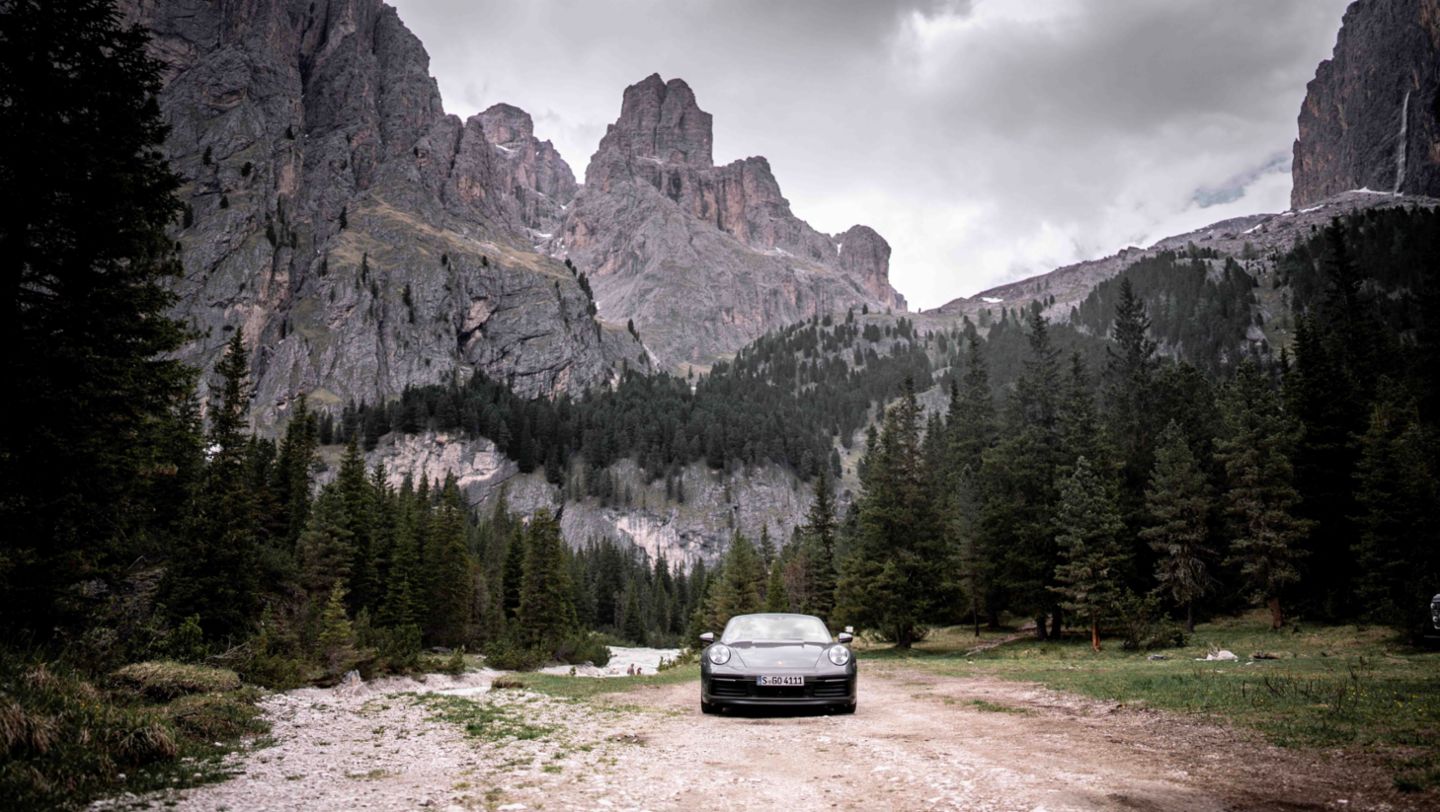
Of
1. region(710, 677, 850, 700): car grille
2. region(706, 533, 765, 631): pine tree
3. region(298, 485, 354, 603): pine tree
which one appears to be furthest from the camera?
region(706, 533, 765, 631): pine tree

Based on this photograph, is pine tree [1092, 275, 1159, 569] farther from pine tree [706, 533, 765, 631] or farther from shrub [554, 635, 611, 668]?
shrub [554, 635, 611, 668]

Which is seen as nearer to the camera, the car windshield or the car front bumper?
the car front bumper

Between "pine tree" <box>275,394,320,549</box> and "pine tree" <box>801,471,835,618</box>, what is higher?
"pine tree" <box>275,394,320,549</box>

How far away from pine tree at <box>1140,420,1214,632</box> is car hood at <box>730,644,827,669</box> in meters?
35.4

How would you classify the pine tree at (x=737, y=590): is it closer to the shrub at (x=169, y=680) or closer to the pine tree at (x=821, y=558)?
the pine tree at (x=821, y=558)

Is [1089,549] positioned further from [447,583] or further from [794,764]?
[447,583]

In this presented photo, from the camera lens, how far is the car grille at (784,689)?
12766mm

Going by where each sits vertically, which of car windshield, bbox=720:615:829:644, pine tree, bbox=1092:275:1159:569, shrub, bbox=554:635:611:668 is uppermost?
pine tree, bbox=1092:275:1159:569

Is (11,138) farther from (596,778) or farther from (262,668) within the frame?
(596,778)

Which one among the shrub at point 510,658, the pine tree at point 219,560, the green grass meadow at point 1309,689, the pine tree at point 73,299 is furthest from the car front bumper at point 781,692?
the shrub at point 510,658

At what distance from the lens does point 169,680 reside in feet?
41.2

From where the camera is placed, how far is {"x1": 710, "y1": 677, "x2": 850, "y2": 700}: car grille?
12.8m

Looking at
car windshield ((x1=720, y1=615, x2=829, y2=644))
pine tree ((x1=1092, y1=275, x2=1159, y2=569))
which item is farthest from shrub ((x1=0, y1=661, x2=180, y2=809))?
pine tree ((x1=1092, y1=275, x2=1159, y2=569))

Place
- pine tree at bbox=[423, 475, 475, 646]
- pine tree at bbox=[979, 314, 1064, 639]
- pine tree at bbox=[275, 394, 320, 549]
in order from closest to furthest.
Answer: pine tree at bbox=[979, 314, 1064, 639] → pine tree at bbox=[275, 394, 320, 549] → pine tree at bbox=[423, 475, 475, 646]
